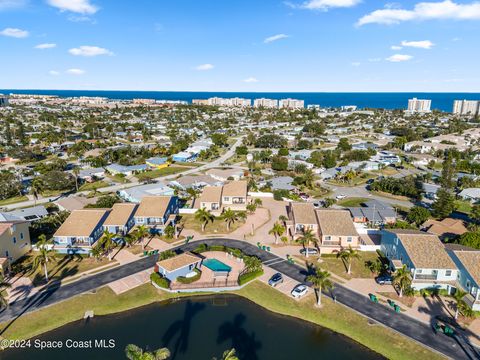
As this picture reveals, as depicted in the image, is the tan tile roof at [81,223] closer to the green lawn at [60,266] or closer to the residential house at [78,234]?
the residential house at [78,234]

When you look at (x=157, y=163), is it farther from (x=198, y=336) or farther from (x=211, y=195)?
(x=198, y=336)

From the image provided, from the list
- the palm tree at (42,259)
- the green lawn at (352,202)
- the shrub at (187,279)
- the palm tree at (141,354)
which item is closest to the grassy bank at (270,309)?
the shrub at (187,279)

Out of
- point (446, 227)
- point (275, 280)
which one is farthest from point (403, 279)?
point (446, 227)

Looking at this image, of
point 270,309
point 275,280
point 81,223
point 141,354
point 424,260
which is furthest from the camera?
point 81,223

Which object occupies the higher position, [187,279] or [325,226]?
[325,226]

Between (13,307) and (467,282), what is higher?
(467,282)

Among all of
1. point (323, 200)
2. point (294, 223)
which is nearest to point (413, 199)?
point (323, 200)

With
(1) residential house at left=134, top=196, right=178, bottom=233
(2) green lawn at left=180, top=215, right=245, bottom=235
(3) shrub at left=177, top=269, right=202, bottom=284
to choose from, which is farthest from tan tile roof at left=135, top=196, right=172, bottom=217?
(3) shrub at left=177, top=269, right=202, bottom=284

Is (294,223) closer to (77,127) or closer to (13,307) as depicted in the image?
(13,307)
